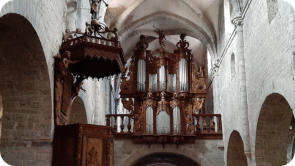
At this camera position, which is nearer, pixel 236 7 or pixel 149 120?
pixel 236 7

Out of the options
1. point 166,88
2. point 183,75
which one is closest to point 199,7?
point 183,75

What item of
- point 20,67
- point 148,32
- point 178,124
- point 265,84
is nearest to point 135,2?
point 148,32

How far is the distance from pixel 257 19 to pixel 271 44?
138 centimetres

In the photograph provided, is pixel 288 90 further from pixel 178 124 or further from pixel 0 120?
pixel 178 124

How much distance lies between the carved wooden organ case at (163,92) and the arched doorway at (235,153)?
222 cm

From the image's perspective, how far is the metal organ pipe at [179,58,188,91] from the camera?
61.8 ft

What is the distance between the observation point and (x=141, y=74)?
1938 cm

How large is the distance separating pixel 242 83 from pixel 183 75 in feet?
21.0

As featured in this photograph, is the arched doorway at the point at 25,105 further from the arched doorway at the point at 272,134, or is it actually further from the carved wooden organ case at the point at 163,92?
the carved wooden organ case at the point at 163,92

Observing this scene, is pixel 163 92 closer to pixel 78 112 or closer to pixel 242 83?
pixel 242 83

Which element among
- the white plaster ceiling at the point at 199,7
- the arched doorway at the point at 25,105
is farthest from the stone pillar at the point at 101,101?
the arched doorway at the point at 25,105

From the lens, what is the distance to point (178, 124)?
1792 cm

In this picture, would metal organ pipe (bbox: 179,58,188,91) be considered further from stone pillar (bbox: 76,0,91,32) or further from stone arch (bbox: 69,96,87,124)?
stone pillar (bbox: 76,0,91,32)

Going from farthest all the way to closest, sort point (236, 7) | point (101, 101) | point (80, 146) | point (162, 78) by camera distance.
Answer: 1. point (162, 78)
2. point (101, 101)
3. point (236, 7)
4. point (80, 146)
